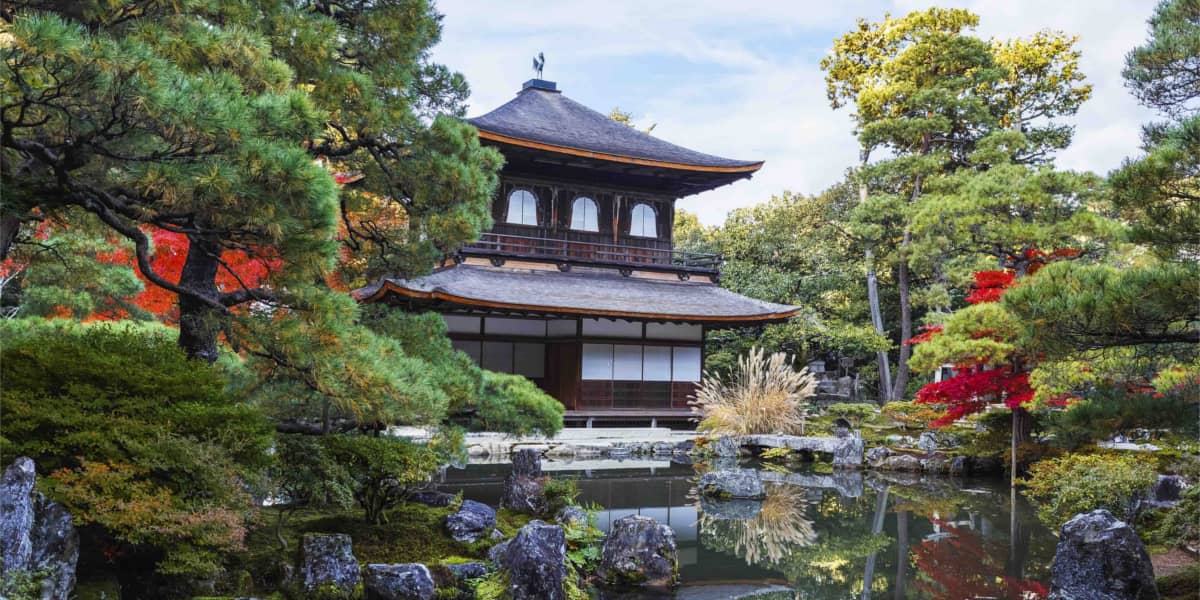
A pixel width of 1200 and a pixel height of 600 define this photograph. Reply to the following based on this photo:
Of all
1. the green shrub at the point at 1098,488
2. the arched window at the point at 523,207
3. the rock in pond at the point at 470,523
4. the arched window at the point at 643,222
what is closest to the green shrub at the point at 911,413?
the arched window at the point at 643,222

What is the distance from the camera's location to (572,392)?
15250 millimetres

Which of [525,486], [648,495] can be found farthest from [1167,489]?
[525,486]

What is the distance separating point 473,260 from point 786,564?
34.0ft

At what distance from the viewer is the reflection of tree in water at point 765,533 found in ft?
22.1

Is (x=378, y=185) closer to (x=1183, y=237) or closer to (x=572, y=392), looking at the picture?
(x=1183, y=237)

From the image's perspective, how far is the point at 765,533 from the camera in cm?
755

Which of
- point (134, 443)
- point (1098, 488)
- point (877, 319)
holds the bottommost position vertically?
point (1098, 488)

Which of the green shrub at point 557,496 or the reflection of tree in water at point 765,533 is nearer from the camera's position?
the reflection of tree in water at point 765,533

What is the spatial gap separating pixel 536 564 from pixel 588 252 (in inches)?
483

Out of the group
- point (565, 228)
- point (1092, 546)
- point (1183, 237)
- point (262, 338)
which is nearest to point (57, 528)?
point (262, 338)

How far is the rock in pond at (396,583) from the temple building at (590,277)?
8.70 meters

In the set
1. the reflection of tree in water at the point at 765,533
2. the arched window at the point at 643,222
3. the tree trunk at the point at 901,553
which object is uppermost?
the arched window at the point at 643,222

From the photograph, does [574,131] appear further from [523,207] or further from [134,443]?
[134,443]

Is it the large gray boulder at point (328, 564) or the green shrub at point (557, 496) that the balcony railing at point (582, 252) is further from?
the large gray boulder at point (328, 564)
